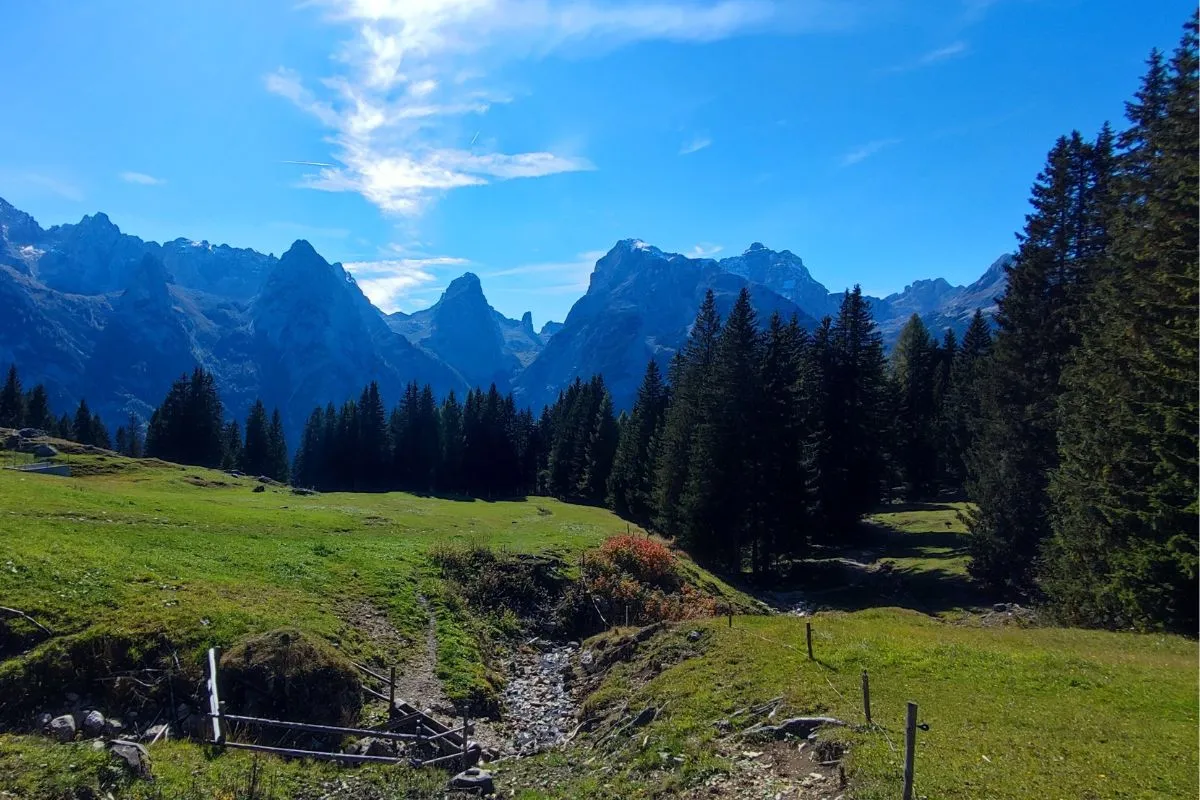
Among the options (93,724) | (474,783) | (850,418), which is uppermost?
(850,418)

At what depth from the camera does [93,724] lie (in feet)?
51.1

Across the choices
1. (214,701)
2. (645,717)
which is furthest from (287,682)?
(645,717)

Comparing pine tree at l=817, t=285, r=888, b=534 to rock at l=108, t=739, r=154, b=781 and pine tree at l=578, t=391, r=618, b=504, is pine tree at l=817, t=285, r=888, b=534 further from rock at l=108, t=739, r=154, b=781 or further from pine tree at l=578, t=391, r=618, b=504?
rock at l=108, t=739, r=154, b=781

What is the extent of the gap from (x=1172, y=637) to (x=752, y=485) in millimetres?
25568

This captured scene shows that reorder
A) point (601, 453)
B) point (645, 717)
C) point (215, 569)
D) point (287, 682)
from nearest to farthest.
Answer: point (287, 682), point (645, 717), point (215, 569), point (601, 453)

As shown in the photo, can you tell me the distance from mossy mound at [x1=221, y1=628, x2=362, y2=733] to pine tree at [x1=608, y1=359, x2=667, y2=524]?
49.5m

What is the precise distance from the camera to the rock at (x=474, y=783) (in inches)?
596

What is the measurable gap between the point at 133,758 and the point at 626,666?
48.9ft

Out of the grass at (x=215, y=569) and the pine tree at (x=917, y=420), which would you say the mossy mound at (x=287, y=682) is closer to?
the grass at (x=215, y=569)

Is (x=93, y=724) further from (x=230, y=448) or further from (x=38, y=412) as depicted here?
(x=38, y=412)

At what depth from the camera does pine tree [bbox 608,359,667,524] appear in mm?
71000

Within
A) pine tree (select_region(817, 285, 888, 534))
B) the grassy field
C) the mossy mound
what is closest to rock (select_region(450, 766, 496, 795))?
the grassy field

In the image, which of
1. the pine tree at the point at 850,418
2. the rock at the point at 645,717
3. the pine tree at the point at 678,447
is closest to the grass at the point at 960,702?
the rock at the point at 645,717

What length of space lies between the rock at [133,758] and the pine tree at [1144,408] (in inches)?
1099
